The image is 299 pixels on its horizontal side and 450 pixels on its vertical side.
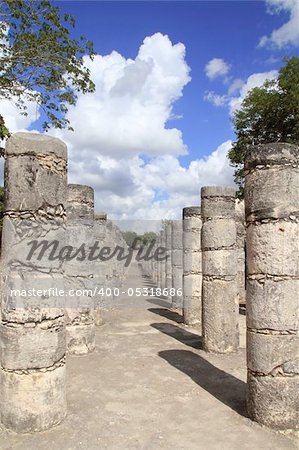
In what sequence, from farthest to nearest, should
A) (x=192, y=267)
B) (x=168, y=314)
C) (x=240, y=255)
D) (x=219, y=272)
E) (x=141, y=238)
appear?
(x=141, y=238), (x=240, y=255), (x=168, y=314), (x=192, y=267), (x=219, y=272)

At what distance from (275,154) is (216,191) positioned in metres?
3.96

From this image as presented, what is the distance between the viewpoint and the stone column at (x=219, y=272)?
9352mm

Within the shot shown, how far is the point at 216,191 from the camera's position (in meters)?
9.78

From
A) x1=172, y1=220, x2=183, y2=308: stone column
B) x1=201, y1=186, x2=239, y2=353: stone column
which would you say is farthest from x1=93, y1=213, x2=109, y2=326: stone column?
x1=201, y1=186, x2=239, y2=353: stone column

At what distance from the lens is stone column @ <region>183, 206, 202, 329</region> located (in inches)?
505

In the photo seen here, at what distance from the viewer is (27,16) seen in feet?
42.9

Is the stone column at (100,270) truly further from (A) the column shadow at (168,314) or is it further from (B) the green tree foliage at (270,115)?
(B) the green tree foliage at (270,115)

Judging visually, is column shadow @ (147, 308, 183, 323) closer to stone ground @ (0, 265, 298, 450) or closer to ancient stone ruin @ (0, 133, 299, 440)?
stone ground @ (0, 265, 298, 450)

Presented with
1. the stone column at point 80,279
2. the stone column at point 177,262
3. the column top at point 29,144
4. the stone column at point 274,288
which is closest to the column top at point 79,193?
the stone column at point 80,279

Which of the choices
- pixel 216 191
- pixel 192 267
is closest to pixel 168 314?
pixel 192 267

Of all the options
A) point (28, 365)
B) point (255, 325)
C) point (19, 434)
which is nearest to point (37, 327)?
point (28, 365)

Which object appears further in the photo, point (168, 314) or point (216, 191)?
point (168, 314)

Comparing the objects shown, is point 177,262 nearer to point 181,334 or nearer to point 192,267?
point 192,267

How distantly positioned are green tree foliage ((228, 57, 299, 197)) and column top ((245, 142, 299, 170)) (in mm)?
14863
